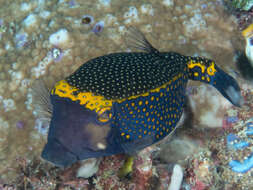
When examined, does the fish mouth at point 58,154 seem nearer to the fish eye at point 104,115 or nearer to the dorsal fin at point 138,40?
the fish eye at point 104,115

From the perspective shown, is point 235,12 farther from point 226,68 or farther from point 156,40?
point 156,40

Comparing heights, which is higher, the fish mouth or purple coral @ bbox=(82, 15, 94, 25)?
purple coral @ bbox=(82, 15, 94, 25)

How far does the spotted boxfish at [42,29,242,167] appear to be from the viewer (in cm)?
209

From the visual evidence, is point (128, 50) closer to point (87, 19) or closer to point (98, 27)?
point (98, 27)

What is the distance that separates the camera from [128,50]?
12.1 feet

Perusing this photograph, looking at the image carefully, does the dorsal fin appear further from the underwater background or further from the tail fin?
the tail fin

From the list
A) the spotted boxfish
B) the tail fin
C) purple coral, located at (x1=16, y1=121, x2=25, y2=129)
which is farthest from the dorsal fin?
purple coral, located at (x1=16, y1=121, x2=25, y2=129)

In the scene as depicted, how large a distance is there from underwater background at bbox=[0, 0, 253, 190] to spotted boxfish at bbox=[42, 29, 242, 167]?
2.17ft

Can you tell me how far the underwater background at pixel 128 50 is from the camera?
9.58 ft

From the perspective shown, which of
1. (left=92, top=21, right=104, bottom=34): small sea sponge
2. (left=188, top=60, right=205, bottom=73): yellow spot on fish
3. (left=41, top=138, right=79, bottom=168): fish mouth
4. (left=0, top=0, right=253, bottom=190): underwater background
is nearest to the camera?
(left=41, top=138, right=79, bottom=168): fish mouth

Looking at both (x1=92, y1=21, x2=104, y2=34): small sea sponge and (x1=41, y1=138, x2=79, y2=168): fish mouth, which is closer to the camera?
(x1=41, y1=138, x2=79, y2=168): fish mouth

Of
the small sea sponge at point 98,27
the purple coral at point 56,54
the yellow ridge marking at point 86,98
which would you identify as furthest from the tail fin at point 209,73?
the purple coral at point 56,54

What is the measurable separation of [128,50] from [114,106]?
5.76 feet

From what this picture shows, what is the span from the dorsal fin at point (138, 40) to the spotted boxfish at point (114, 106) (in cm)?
35
